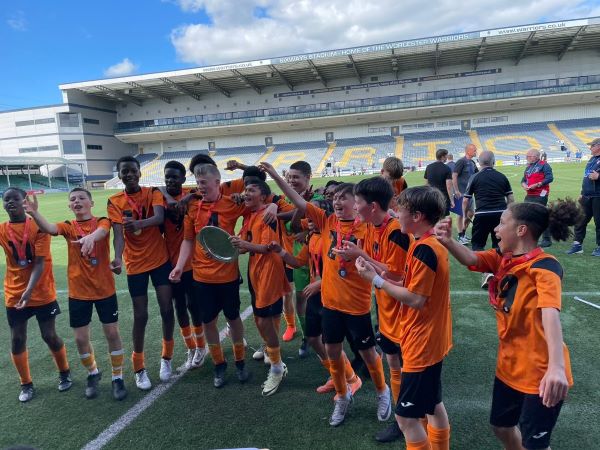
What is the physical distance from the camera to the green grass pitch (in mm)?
2924

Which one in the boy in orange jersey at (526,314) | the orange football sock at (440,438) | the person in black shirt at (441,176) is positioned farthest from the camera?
the person in black shirt at (441,176)

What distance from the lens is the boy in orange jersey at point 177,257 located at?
13.4 ft

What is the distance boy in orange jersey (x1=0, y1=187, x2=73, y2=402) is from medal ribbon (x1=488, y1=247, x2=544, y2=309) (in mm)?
3880

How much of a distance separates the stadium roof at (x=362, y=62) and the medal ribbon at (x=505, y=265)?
131ft

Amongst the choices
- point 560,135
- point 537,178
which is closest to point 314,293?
point 537,178

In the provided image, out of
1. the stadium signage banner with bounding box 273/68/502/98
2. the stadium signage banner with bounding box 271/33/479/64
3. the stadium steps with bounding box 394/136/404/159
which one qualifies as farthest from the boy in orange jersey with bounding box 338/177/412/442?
the stadium signage banner with bounding box 273/68/502/98

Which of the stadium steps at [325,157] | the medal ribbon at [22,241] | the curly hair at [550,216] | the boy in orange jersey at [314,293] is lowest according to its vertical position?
the boy in orange jersey at [314,293]

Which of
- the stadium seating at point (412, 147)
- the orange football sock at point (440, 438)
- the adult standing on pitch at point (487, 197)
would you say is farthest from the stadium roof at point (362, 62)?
the orange football sock at point (440, 438)

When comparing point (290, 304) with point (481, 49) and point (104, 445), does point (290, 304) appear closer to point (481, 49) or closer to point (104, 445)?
point (104, 445)

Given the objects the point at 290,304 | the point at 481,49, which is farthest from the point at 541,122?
the point at 290,304

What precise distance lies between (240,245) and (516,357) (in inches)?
81.6

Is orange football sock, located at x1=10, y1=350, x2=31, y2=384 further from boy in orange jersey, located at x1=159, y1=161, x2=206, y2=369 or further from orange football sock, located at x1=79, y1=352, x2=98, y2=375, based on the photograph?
boy in orange jersey, located at x1=159, y1=161, x2=206, y2=369

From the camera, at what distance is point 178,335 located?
16.8ft

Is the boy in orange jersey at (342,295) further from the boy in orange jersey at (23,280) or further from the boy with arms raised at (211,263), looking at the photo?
the boy in orange jersey at (23,280)
